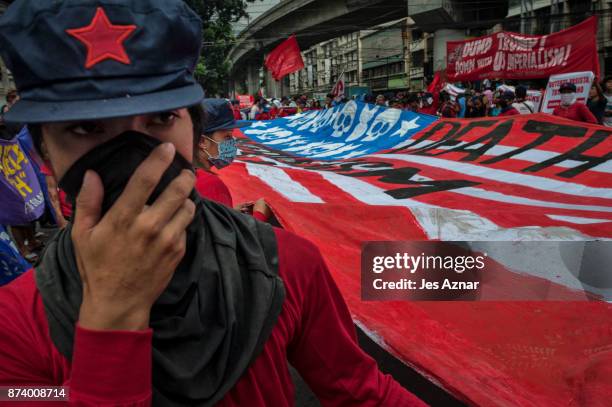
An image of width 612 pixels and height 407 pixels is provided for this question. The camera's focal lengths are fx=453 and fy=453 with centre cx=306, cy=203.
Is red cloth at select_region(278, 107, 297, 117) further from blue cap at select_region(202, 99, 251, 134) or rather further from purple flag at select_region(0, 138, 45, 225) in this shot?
blue cap at select_region(202, 99, 251, 134)

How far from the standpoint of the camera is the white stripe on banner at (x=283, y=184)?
3.98 meters

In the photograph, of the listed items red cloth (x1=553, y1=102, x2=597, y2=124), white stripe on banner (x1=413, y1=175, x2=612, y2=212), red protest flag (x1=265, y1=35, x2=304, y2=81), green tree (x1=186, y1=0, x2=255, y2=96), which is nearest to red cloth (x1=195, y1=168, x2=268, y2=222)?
white stripe on banner (x1=413, y1=175, x2=612, y2=212)

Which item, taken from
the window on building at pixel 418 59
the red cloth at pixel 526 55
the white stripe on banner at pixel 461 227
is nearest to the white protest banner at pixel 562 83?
the red cloth at pixel 526 55

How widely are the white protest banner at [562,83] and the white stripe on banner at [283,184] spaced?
491 centimetres

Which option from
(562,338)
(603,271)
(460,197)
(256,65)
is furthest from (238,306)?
(256,65)

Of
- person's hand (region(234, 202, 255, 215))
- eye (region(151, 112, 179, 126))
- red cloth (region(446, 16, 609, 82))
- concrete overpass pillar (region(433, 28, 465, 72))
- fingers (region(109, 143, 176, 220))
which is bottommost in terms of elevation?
person's hand (region(234, 202, 255, 215))

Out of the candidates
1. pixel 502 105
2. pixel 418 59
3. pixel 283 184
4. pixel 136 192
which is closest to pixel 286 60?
pixel 502 105

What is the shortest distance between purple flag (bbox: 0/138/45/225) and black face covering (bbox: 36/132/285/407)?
325 centimetres

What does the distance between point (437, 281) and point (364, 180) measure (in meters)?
2.61

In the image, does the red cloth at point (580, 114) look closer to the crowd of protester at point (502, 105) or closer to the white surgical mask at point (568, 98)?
the crowd of protester at point (502, 105)

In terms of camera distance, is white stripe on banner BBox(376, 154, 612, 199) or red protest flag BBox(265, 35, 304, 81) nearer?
white stripe on banner BBox(376, 154, 612, 199)

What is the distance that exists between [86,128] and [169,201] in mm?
222

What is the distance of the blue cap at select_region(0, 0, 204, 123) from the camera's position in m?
0.70

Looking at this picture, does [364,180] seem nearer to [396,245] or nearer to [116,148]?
[396,245]
